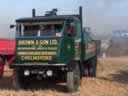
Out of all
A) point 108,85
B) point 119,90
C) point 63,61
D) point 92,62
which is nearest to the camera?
point 63,61

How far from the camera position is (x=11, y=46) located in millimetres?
21766

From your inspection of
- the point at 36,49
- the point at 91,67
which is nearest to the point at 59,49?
the point at 36,49

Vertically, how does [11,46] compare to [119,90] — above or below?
above

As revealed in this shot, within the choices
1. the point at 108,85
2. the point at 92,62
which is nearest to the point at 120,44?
the point at 92,62

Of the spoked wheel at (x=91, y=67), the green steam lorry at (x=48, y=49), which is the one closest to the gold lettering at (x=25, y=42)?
the green steam lorry at (x=48, y=49)

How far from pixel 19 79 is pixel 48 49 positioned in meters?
2.31

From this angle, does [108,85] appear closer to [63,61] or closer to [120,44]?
[63,61]

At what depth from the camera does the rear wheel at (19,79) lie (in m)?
18.2

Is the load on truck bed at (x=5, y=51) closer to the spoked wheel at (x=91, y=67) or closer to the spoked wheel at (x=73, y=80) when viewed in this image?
the spoked wheel at (x=73, y=80)

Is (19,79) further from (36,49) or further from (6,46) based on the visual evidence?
(6,46)

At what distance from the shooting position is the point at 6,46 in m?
21.7

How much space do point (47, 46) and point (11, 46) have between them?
5.20 metres

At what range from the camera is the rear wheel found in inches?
717

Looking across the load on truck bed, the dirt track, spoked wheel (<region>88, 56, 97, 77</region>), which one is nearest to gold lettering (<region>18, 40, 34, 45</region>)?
the dirt track
